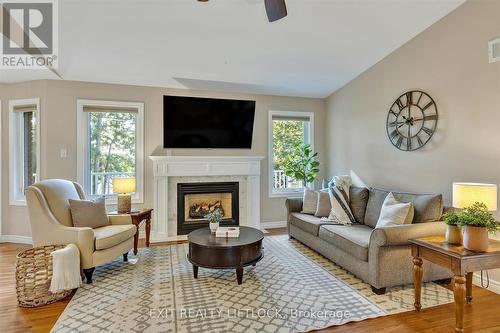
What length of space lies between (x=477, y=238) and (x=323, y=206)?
7.13 feet

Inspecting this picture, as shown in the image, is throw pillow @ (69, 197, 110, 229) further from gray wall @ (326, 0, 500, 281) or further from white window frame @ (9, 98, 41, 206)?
gray wall @ (326, 0, 500, 281)

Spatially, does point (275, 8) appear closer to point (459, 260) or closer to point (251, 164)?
point (459, 260)

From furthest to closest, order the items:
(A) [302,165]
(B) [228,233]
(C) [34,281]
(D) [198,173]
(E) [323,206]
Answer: (A) [302,165], (D) [198,173], (E) [323,206], (B) [228,233], (C) [34,281]

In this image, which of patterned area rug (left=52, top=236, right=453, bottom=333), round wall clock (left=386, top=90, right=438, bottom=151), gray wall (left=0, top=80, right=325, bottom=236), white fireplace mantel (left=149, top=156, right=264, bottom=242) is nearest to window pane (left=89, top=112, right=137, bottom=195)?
gray wall (left=0, top=80, right=325, bottom=236)

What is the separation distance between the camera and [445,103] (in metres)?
3.39

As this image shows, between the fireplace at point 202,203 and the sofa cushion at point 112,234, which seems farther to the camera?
the fireplace at point 202,203

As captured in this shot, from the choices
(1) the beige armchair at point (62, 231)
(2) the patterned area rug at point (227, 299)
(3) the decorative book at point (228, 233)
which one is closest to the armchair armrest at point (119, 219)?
(1) the beige armchair at point (62, 231)

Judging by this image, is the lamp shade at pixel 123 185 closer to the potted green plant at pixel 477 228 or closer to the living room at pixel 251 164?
the living room at pixel 251 164

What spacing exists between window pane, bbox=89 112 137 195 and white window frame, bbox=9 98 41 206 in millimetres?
749

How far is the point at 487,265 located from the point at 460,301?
14.6 inches

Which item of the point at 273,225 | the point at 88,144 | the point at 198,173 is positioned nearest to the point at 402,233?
the point at 273,225

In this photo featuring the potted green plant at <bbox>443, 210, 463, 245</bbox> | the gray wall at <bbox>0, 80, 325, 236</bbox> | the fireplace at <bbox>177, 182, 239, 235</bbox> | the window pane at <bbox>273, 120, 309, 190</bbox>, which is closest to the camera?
the potted green plant at <bbox>443, 210, 463, 245</bbox>

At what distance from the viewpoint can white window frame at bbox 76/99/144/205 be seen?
4.51 m

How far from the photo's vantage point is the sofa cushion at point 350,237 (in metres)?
2.98
